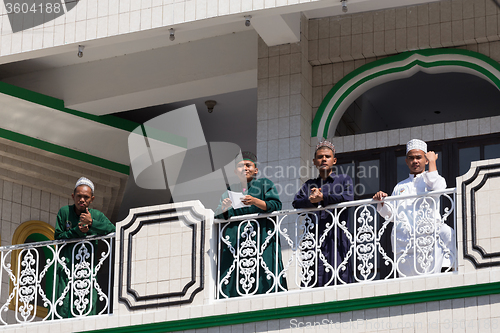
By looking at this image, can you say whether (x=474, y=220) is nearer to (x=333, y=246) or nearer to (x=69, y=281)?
(x=333, y=246)

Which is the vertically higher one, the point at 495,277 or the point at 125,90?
the point at 125,90

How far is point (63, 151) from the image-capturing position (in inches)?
526

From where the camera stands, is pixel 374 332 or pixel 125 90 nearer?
pixel 374 332

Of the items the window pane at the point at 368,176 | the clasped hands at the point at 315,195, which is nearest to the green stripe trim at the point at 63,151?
the window pane at the point at 368,176

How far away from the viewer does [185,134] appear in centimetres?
1475

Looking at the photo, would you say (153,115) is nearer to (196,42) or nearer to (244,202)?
(196,42)

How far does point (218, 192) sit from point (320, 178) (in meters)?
6.48

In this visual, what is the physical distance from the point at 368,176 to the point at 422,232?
110 inches

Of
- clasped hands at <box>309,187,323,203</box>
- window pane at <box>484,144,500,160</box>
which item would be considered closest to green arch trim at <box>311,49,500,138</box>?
window pane at <box>484,144,500,160</box>

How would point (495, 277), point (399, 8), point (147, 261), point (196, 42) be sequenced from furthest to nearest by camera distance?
1. point (196, 42)
2. point (399, 8)
3. point (147, 261)
4. point (495, 277)

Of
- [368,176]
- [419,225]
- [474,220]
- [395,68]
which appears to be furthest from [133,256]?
[395,68]

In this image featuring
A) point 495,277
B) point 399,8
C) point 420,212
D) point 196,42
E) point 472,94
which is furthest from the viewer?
point 472,94

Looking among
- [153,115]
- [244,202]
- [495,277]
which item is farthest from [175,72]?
[495,277]

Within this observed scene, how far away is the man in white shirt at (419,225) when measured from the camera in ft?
28.3
